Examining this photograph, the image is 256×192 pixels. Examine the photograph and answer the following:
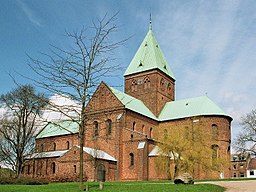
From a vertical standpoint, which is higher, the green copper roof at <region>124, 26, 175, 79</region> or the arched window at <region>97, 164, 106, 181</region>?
the green copper roof at <region>124, 26, 175, 79</region>

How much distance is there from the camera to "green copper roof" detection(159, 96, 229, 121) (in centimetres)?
5006

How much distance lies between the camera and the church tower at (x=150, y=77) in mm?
54969

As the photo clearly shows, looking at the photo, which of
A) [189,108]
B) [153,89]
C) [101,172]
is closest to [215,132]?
[189,108]

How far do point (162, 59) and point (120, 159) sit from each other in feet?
66.6

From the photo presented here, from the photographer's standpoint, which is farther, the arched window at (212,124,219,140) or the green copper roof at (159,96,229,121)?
the green copper roof at (159,96,229,121)

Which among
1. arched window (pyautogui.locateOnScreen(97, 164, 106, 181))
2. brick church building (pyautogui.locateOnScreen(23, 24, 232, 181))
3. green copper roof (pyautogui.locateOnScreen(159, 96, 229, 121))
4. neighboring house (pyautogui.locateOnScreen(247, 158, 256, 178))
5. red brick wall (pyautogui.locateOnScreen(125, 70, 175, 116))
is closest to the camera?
arched window (pyautogui.locateOnScreen(97, 164, 106, 181))

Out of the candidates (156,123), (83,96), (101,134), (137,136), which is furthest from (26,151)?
(83,96)

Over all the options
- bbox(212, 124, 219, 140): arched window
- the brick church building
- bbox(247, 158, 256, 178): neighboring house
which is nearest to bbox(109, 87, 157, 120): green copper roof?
the brick church building

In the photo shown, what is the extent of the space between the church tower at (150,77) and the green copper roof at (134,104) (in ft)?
5.30

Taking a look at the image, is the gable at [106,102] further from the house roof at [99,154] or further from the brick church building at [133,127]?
the house roof at [99,154]

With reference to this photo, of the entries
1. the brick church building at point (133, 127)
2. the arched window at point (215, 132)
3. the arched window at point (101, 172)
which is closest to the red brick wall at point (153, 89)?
the brick church building at point (133, 127)

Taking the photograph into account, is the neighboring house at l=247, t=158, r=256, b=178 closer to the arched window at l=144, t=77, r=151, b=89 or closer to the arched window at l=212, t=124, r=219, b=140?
the arched window at l=212, t=124, r=219, b=140

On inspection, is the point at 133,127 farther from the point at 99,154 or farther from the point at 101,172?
the point at 101,172

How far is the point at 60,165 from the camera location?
44938 millimetres
